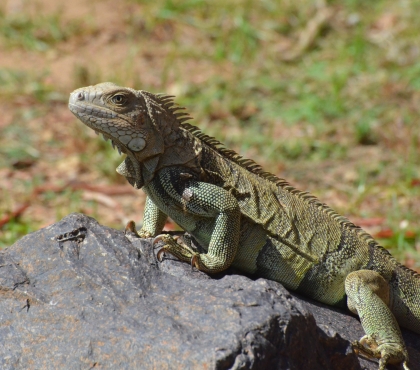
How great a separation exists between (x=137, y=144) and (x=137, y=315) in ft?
4.19

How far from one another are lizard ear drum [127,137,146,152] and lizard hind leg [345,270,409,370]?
1840mm

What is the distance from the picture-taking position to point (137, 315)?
4.04 m

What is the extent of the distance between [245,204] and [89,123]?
4.28 feet

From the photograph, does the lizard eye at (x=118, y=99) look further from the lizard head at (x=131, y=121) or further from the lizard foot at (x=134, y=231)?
the lizard foot at (x=134, y=231)

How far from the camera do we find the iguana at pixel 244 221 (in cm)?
465

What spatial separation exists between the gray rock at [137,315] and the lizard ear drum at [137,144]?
65 cm

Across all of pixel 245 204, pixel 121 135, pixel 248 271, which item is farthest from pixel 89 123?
pixel 248 271

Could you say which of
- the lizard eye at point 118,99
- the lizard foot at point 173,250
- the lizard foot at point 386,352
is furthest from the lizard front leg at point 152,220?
the lizard foot at point 386,352

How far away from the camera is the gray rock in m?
3.76

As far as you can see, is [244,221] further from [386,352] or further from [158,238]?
[386,352]

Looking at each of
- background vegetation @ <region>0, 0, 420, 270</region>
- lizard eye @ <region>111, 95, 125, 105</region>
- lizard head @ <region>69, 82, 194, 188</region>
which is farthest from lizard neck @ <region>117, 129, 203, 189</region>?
background vegetation @ <region>0, 0, 420, 270</region>

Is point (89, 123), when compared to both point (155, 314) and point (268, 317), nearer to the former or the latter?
point (155, 314)

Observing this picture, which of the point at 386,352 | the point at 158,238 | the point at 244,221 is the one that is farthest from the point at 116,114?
the point at 386,352

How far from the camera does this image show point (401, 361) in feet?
15.1
